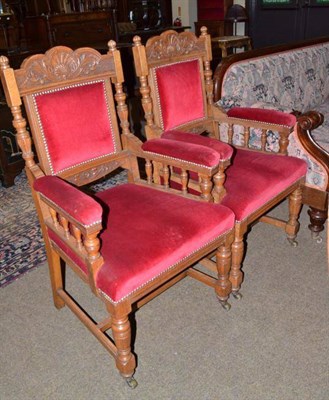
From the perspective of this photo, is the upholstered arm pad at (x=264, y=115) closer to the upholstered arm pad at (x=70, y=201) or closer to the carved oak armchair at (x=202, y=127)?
the carved oak armchair at (x=202, y=127)

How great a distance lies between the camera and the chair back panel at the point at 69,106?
1628 millimetres

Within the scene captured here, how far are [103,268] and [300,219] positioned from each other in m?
1.72

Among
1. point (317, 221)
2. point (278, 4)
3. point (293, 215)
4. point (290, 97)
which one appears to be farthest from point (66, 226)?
point (278, 4)

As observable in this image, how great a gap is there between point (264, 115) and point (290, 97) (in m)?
1.16

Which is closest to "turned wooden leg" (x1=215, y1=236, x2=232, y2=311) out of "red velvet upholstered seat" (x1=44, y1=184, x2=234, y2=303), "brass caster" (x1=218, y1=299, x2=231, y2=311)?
"brass caster" (x1=218, y1=299, x2=231, y2=311)

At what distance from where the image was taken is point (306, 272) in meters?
2.19

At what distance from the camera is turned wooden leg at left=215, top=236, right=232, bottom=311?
1800mm

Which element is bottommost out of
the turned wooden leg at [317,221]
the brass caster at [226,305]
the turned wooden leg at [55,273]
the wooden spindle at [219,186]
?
the brass caster at [226,305]

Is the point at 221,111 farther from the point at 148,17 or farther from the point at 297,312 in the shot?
the point at 148,17

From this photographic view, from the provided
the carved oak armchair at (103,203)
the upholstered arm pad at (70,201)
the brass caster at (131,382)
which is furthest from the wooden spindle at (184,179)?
the brass caster at (131,382)

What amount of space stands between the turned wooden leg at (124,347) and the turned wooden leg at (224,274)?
0.55 m

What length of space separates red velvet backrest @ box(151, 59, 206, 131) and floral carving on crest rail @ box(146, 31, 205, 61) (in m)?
0.06

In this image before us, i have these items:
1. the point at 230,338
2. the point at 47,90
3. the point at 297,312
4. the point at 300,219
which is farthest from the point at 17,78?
the point at 300,219

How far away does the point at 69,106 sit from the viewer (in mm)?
1732
